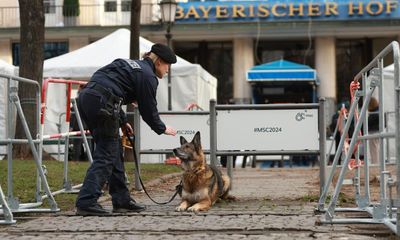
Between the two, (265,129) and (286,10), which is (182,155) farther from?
(286,10)

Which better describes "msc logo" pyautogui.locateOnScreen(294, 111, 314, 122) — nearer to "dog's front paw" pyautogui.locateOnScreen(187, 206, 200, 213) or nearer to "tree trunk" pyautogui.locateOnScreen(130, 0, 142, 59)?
"dog's front paw" pyautogui.locateOnScreen(187, 206, 200, 213)

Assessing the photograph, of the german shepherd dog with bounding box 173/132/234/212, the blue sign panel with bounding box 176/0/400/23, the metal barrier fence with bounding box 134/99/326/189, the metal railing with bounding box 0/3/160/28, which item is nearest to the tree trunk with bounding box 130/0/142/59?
the metal barrier fence with bounding box 134/99/326/189

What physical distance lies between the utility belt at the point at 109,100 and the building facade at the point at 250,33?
21.4 meters

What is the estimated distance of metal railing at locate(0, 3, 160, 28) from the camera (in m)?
32.8

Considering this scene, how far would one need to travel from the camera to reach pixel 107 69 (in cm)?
743

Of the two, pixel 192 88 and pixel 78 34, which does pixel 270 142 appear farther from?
pixel 78 34

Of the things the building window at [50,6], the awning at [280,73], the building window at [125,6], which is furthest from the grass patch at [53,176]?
the building window at [50,6]

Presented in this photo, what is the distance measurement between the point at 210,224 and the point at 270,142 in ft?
9.29

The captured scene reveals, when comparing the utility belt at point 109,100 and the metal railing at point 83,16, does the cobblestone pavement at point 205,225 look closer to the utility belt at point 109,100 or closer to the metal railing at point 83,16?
the utility belt at point 109,100

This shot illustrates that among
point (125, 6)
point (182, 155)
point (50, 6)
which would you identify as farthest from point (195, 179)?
point (50, 6)

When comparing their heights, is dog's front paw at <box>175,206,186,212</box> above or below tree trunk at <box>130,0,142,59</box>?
below

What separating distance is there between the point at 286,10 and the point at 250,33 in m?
1.91

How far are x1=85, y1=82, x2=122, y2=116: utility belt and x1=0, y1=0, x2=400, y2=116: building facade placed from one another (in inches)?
843

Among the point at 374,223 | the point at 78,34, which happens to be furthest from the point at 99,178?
the point at 78,34
